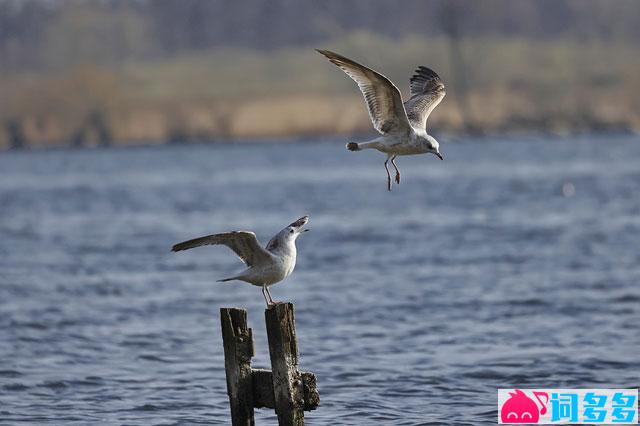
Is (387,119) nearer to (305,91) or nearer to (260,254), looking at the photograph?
(260,254)

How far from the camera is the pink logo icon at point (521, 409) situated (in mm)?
15141

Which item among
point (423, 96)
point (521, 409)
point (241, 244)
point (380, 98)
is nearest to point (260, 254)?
point (241, 244)

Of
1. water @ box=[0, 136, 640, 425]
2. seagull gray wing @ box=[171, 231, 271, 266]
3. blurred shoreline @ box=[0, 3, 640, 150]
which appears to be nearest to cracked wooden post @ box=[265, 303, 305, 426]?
seagull gray wing @ box=[171, 231, 271, 266]

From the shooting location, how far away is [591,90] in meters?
124

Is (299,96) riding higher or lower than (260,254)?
higher

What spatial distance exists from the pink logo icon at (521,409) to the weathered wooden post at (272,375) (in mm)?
3403

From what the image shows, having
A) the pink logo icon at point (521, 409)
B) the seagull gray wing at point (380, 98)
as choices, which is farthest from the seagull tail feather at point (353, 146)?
the pink logo icon at point (521, 409)

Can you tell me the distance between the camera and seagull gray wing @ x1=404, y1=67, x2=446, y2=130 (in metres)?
15.4

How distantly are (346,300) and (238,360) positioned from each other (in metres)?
11.8

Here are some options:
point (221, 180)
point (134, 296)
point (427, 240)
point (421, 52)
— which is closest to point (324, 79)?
point (421, 52)

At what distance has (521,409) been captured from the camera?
50.8ft

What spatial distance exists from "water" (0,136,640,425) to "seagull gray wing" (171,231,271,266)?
10.6 feet

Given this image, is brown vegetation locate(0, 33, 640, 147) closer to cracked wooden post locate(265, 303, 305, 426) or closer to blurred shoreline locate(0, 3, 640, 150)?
blurred shoreline locate(0, 3, 640, 150)

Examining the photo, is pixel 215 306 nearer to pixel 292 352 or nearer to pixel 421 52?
pixel 292 352
